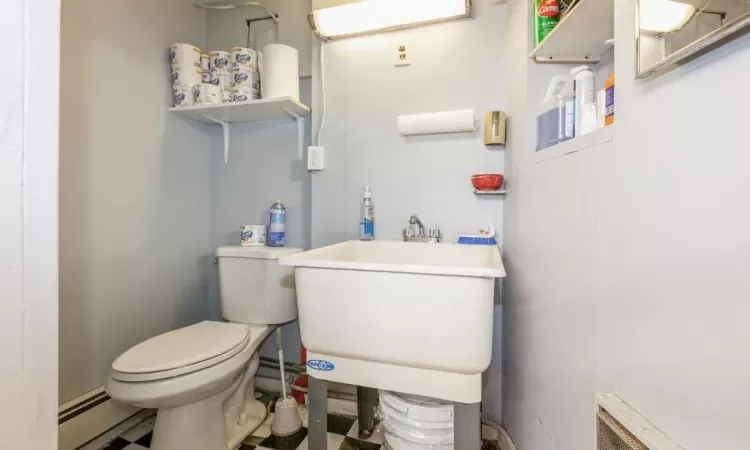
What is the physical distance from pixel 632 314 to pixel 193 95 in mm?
1797

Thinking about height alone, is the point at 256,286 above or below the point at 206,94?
below

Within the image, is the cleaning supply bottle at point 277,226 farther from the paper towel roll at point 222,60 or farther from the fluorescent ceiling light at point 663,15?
the fluorescent ceiling light at point 663,15

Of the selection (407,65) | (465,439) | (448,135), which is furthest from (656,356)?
(407,65)

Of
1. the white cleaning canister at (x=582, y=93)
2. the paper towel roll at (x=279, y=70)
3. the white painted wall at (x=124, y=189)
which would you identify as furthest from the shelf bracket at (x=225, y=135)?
the white cleaning canister at (x=582, y=93)

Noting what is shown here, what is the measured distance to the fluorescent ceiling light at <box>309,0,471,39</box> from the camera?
137 cm

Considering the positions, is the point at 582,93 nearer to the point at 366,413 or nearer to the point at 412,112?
the point at 412,112

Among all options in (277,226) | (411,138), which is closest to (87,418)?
(277,226)

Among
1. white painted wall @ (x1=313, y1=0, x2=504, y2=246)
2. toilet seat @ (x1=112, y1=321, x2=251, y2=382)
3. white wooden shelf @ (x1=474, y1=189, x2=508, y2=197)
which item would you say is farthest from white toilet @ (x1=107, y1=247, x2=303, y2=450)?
white wooden shelf @ (x1=474, y1=189, x2=508, y2=197)

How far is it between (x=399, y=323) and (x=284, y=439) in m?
0.92

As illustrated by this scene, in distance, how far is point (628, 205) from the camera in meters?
0.57

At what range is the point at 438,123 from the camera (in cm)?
138

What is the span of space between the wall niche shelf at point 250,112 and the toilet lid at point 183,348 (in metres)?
0.85

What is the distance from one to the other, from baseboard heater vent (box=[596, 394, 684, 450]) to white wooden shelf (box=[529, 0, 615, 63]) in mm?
777

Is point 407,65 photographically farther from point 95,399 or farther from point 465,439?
point 95,399
